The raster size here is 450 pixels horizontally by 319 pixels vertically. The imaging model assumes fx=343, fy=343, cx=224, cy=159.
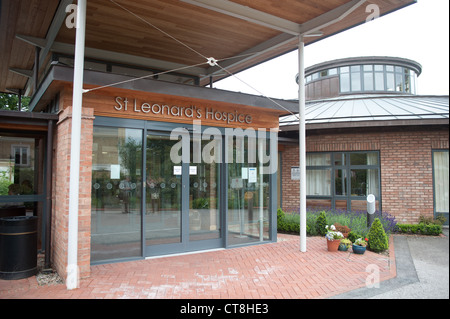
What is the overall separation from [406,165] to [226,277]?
7.61m

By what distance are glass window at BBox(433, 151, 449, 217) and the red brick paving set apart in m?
4.70

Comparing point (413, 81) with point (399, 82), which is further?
point (413, 81)

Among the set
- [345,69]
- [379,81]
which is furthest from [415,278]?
[345,69]

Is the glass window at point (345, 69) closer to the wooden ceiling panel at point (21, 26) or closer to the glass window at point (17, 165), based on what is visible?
the wooden ceiling panel at point (21, 26)

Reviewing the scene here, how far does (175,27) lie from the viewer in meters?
7.00

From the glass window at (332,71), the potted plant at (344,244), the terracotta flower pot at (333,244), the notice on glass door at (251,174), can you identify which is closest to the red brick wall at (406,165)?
the potted plant at (344,244)

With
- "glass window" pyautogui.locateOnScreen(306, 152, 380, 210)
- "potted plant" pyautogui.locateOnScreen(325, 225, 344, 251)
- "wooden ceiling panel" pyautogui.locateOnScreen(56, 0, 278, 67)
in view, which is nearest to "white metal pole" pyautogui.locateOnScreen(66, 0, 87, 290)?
"wooden ceiling panel" pyautogui.locateOnScreen(56, 0, 278, 67)

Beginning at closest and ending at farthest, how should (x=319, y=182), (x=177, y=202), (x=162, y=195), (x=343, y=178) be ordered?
(x=162, y=195) < (x=177, y=202) < (x=343, y=178) < (x=319, y=182)

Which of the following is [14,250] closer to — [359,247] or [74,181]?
[74,181]

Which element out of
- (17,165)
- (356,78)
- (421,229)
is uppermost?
(356,78)

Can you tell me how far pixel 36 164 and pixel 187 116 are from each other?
3.49 meters

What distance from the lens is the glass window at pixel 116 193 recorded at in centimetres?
632
